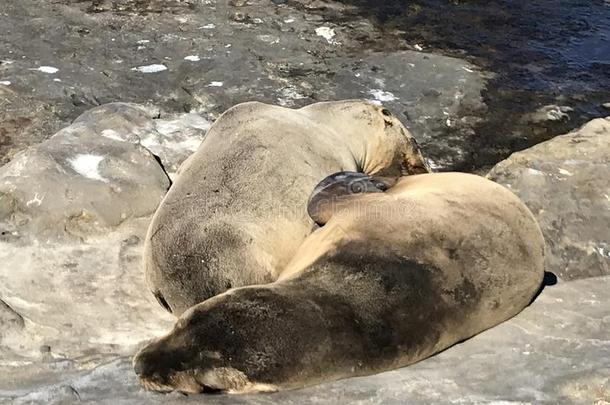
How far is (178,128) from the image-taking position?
20.4 ft

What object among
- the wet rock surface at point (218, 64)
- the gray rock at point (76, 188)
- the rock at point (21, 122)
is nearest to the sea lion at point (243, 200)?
the gray rock at point (76, 188)

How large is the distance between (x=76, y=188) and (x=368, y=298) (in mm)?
2202

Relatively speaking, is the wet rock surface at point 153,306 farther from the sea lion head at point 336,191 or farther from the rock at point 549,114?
the sea lion head at point 336,191

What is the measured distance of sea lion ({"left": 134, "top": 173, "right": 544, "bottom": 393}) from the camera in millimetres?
3271

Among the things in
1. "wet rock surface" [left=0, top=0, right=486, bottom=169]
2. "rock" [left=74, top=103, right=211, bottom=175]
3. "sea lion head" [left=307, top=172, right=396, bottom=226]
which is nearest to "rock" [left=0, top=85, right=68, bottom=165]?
"wet rock surface" [left=0, top=0, right=486, bottom=169]

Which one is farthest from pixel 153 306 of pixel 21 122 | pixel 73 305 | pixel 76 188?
pixel 21 122

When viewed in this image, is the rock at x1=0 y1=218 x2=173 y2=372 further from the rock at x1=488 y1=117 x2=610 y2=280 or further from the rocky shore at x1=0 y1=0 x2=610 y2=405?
the rock at x1=488 y1=117 x2=610 y2=280

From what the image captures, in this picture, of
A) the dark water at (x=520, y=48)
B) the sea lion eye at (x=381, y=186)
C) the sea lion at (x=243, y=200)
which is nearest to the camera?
the sea lion at (x=243, y=200)

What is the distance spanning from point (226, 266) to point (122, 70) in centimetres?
362

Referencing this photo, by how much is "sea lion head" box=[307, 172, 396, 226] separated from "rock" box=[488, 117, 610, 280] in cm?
98

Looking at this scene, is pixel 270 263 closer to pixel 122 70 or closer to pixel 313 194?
pixel 313 194

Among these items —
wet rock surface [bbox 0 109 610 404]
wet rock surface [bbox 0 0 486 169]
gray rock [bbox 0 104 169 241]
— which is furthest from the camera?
wet rock surface [bbox 0 0 486 169]

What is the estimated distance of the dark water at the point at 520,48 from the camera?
23.2ft

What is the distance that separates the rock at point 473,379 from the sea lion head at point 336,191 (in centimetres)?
95
